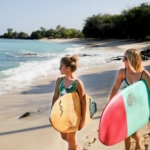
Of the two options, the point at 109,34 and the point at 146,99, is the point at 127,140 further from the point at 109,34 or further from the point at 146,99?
the point at 109,34

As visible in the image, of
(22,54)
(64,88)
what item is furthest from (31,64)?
(64,88)

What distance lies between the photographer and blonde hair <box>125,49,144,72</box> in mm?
2969

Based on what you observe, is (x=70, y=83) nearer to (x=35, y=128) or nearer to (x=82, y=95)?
(x=82, y=95)

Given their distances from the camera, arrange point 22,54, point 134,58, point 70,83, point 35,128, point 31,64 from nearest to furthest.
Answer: point 134,58
point 70,83
point 35,128
point 31,64
point 22,54

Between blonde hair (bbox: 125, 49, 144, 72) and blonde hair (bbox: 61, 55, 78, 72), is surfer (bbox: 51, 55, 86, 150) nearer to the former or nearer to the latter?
blonde hair (bbox: 61, 55, 78, 72)

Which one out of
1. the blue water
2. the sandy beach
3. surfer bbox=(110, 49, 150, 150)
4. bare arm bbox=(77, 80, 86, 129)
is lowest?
the blue water

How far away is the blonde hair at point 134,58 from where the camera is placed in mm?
2969

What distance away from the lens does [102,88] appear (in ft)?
27.4

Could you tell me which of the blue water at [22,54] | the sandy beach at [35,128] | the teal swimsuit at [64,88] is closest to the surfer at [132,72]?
the teal swimsuit at [64,88]

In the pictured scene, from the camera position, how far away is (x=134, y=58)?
9.76 ft

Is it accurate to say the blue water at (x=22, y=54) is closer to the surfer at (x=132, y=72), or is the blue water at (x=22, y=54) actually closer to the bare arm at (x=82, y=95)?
the bare arm at (x=82, y=95)

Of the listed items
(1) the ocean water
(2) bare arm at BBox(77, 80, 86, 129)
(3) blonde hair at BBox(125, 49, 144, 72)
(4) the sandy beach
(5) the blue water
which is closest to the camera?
(3) blonde hair at BBox(125, 49, 144, 72)

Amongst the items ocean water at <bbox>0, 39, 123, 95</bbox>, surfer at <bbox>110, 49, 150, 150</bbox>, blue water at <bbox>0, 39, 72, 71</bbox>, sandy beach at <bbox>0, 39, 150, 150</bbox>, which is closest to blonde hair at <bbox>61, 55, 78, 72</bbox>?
surfer at <bbox>110, 49, 150, 150</bbox>

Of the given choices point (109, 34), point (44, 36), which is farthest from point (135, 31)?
point (44, 36)
